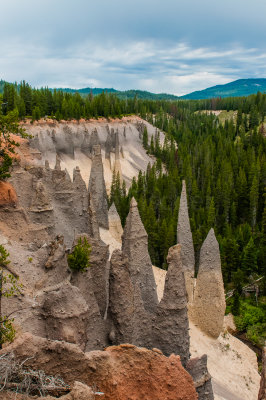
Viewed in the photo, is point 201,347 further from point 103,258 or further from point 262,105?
point 262,105

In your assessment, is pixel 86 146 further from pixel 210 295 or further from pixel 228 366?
pixel 228 366

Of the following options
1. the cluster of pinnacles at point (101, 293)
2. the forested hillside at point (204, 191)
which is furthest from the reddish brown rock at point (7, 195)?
the forested hillside at point (204, 191)

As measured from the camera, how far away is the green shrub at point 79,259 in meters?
12.2

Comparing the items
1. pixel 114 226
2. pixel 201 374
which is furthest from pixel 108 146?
pixel 201 374

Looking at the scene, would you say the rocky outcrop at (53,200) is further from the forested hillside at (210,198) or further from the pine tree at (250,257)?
the pine tree at (250,257)

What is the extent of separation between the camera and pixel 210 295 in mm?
21078

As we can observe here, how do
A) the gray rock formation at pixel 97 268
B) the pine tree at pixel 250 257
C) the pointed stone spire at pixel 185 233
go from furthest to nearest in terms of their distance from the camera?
the pine tree at pixel 250 257
the pointed stone spire at pixel 185 233
the gray rock formation at pixel 97 268

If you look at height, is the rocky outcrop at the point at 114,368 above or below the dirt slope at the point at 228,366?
above

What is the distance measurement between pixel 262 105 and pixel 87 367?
11823 centimetres

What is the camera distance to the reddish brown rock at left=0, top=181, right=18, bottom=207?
16203 millimetres

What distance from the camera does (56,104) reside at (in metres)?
74.2

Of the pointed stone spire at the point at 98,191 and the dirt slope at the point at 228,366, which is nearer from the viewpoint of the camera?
the dirt slope at the point at 228,366

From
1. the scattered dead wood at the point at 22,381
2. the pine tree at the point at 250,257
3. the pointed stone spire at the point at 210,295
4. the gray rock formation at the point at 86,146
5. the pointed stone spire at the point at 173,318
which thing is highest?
the gray rock formation at the point at 86,146

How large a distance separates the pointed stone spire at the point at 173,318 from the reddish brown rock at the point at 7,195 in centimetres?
822
